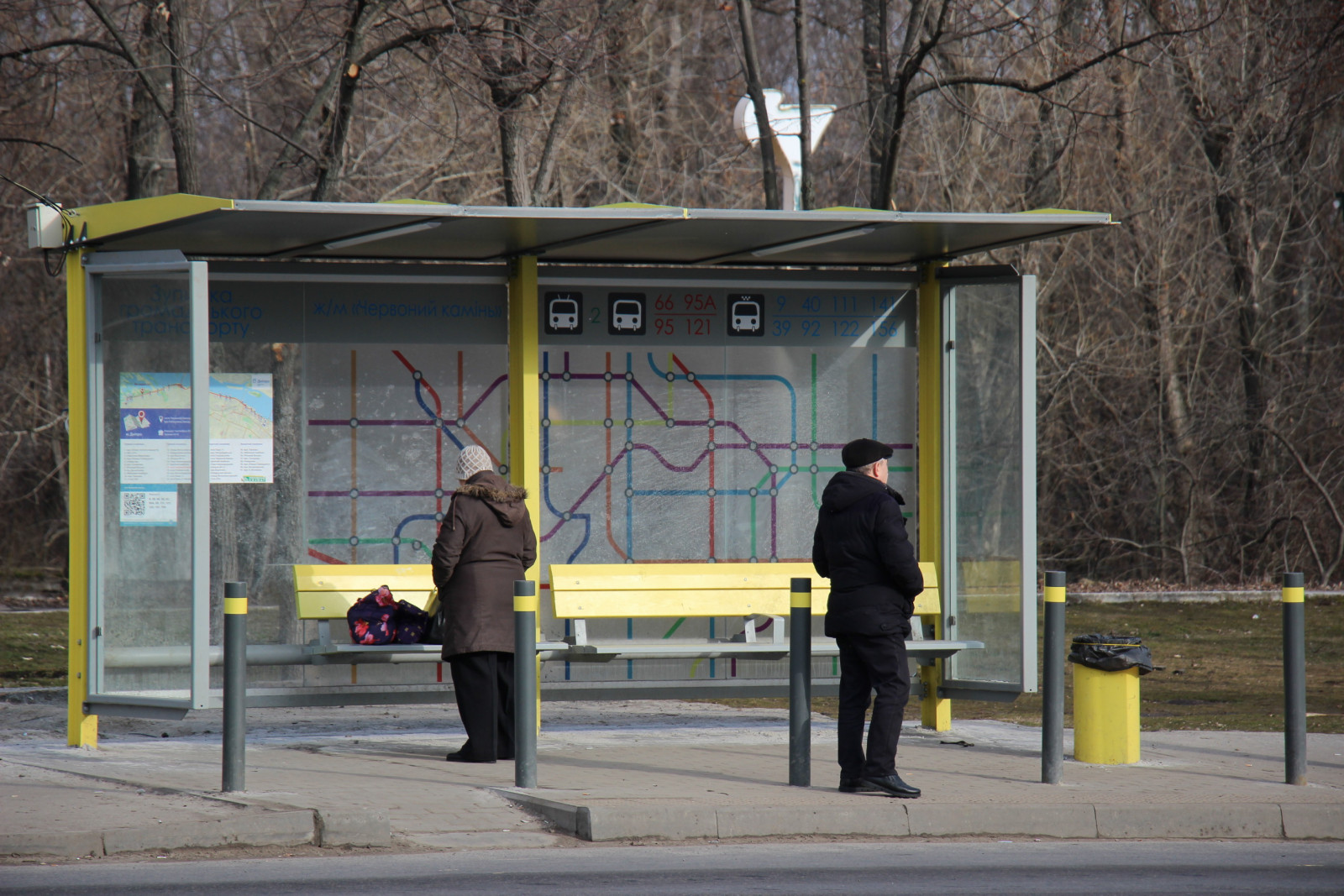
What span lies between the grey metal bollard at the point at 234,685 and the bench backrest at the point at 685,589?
253 cm

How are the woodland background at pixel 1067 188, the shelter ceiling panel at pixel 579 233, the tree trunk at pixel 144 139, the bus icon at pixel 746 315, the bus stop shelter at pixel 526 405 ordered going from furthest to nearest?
the woodland background at pixel 1067 188
the tree trunk at pixel 144 139
the bus icon at pixel 746 315
the bus stop shelter at pixel 526 405
the shelter ceiling panel at pixel 579 233

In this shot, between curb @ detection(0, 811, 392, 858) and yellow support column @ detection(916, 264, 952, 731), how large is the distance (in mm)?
4325

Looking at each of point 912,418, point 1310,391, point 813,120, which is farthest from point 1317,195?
point 912,418

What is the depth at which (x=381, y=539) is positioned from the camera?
31.4 feet

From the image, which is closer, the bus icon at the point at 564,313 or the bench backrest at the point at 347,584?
the bench backrest at the point at 347,584

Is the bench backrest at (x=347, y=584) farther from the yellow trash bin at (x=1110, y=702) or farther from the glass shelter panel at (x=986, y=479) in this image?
the yellow trash bin at (x=1110, y=702)

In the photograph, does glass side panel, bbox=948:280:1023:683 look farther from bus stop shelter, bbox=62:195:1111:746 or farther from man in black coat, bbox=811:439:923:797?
man in black coat, bbox=811:439:923:797

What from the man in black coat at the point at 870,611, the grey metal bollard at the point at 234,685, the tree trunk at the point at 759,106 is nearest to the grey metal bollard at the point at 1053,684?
the man in black coat at the point at 870,611

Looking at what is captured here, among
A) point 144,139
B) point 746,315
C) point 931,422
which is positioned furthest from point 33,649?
point 931,422

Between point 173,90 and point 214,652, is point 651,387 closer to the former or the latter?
point 214,652

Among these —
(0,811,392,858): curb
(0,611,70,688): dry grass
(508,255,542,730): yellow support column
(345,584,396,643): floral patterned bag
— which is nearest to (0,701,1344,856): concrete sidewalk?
(0,811,392,858): curb

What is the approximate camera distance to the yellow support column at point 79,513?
27.7ft

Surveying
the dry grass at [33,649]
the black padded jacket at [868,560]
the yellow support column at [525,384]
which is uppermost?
the yellow support column at [525,384]

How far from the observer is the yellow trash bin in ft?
26.9
